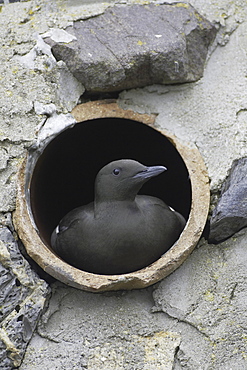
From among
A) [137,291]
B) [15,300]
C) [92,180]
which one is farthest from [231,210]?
[92,180]

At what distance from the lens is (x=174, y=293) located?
11.1 ft

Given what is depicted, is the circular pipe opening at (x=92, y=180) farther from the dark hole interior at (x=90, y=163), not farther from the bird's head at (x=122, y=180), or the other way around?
the bird's head at (x=122, y=180)

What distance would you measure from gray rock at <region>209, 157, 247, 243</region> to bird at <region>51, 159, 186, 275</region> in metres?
0.44

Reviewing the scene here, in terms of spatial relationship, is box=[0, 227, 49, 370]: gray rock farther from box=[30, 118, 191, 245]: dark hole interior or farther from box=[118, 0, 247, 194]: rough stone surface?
box=[118, 0, 247, 194]: rough stone surface

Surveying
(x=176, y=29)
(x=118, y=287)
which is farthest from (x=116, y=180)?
(x=176, y=29)

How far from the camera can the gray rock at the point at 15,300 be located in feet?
10.1

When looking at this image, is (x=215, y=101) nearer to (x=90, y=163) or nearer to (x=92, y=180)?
(x=90, y=163)

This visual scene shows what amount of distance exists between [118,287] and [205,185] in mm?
852

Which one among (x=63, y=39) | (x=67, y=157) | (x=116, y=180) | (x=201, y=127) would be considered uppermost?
(x=63, y=39)

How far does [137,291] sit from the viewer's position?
3443 millimetres

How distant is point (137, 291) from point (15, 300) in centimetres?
70

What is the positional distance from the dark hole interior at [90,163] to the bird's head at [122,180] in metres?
0.40

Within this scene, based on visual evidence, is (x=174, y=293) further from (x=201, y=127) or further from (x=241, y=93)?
(x=241, y=93)

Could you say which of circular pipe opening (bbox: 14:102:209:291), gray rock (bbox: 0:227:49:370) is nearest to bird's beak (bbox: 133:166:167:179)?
circular pipe opening (bbox: 14:102:209:291)
